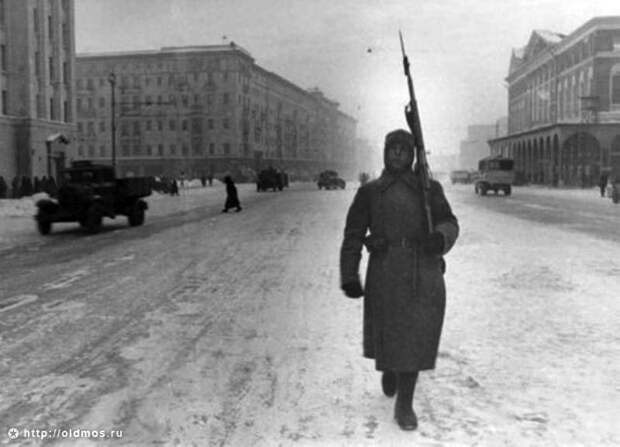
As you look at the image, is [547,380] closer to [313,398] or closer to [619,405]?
[619,405]

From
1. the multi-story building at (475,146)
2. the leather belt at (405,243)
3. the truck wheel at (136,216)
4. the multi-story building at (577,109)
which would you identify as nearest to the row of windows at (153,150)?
the multi-story building at (577,109)

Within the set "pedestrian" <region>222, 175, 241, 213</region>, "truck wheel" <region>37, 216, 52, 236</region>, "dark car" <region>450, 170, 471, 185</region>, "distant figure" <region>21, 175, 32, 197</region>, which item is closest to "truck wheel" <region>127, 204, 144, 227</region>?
"truck wheel" <region>37, 216, 52, 236</region>

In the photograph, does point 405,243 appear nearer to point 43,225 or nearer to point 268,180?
point 43,225

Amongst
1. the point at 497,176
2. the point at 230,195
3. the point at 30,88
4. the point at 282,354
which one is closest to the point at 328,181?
the point at 497,176

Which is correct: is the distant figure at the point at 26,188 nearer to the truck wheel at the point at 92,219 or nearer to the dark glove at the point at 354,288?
the truck wheel at the point at 92,219

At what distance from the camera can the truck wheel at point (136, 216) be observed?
19969 millimetres

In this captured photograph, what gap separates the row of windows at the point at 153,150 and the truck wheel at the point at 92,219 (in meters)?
78.2

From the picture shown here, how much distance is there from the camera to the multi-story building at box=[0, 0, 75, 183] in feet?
147

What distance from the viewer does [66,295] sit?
8664mm

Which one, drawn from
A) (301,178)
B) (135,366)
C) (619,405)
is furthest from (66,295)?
(301,178)

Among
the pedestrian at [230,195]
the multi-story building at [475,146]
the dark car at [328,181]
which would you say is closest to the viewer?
the pedestrian at [230,195]

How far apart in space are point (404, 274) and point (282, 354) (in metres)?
2.08

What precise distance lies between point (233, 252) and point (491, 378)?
866cm

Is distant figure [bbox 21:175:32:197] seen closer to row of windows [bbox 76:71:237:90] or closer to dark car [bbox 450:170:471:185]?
dark car [bbox 450:170:471:185]
